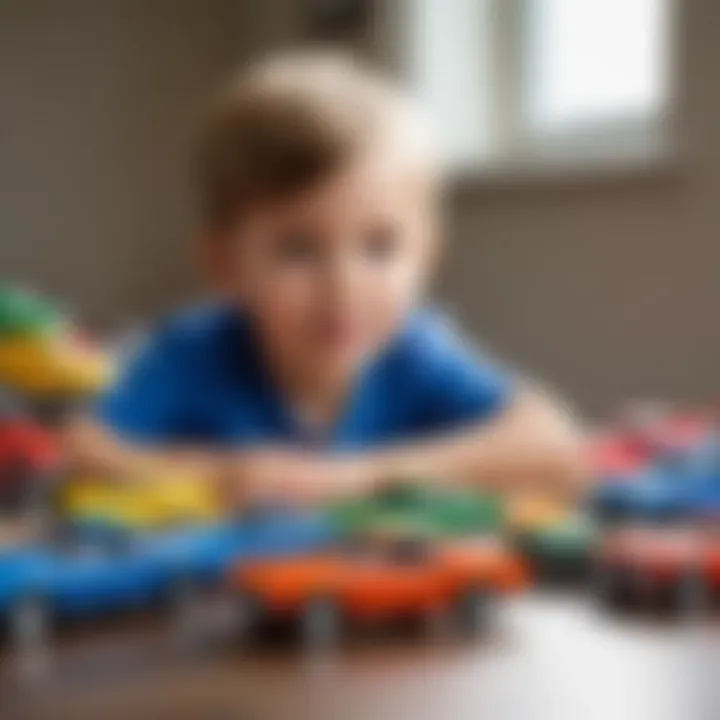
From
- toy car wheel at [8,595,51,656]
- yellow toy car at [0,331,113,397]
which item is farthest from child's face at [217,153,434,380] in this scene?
toy car wheel at [8,595,51,656]

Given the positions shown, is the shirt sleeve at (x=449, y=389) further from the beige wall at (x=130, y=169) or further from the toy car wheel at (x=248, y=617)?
the beige wall at (x=130, y=169)

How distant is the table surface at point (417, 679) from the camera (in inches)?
15.9

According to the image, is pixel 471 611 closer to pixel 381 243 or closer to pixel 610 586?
pixel 610 586

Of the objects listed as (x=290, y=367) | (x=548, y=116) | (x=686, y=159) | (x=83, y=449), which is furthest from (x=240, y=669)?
(x=548, y=116)

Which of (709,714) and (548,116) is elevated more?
(548,116)

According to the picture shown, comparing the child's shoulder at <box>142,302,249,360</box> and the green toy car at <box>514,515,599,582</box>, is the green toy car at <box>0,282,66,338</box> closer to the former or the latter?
the child's shoulder at <box>142,302,249,360</box>

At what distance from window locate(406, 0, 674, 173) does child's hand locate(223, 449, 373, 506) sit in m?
0.87

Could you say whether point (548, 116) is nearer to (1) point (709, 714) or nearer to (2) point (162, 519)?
(2) point (162, 519)

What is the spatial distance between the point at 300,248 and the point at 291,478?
121 mm

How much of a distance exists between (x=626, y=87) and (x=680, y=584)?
1273 mm

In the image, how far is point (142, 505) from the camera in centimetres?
60

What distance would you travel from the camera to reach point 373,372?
1.01 meters

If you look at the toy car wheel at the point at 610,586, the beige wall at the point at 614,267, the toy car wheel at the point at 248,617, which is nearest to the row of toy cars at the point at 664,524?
the toy car wheel at the point at 610,586

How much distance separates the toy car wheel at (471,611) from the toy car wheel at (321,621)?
4cm
